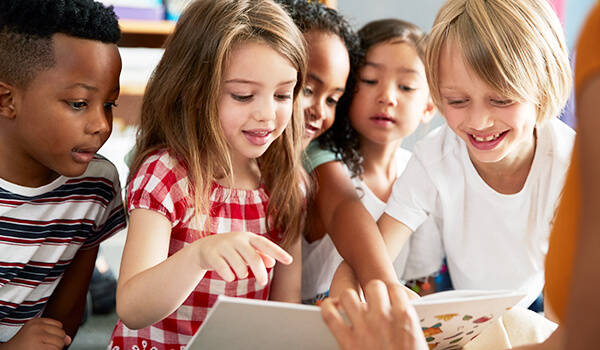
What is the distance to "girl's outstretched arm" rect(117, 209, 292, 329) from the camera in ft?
2.46

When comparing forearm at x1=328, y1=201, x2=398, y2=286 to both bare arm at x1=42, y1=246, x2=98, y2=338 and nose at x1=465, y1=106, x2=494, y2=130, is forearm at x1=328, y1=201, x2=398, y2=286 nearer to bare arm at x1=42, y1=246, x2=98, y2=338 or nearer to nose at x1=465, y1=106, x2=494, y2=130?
nose at x1=465, y1=106, x2=494, y2=130

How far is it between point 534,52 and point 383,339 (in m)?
0.66

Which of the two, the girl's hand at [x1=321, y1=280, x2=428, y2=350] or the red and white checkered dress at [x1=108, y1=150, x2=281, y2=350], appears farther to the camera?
the red and white checkered dress at [x1=108, y1=150, x2=281, y2=350]

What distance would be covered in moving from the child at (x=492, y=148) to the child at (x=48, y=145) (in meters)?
0.57

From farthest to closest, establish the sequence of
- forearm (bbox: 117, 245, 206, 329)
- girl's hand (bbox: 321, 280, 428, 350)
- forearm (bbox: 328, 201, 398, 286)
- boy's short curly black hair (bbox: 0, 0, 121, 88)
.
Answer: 1. forearm (bbox: 328, 201, 398, 286)
2. boy's short curly black hair (bbox: 0, 0, 121, 88)
3. forearm (bbox: 117, 245, 206, 329)
4. girl's hand (bbox: 321, 280, 428, 350)

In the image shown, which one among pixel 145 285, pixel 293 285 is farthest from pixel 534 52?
pixel 145 285

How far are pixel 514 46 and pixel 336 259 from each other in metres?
0.57

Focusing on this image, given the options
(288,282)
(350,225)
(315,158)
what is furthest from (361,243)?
(315,158)

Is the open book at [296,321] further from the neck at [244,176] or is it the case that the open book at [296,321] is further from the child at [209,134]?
the neck at [244,176]

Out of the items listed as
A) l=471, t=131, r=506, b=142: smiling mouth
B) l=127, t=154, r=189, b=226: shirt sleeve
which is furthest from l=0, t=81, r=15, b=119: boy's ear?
l=471, t=131, r=506, b=142: smiling mouth

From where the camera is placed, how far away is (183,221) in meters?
1.04

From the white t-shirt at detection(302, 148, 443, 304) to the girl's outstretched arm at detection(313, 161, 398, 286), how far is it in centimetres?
9

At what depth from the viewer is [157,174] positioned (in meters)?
1.00

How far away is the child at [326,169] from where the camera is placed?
1.17 m
